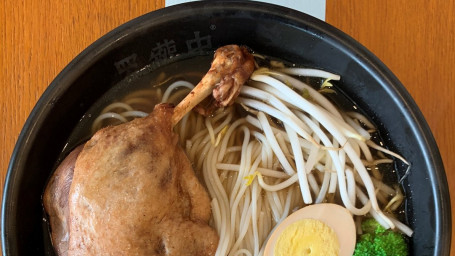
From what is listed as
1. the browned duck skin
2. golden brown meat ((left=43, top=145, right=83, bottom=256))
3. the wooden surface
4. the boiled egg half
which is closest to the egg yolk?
the boiled egg half

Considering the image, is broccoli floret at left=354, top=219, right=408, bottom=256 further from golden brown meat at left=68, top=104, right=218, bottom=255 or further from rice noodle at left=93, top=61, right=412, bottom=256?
golden brown meat at left=68, top=104, right=218, bottom=255

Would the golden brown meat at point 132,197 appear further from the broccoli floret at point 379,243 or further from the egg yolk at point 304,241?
the broccoli floret at point 379,243

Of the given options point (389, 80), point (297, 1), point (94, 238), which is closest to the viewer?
point (94, 238)

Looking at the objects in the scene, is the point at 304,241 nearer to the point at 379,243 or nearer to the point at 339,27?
the point at 379,243

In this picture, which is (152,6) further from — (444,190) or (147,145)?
(444,190)

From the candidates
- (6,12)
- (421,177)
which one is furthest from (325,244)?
(6,12)

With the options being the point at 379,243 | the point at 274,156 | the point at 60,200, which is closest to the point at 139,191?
the point at 60,200
